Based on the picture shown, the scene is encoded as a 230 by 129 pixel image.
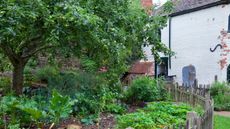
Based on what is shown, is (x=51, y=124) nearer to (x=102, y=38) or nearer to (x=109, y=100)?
(x=102, y=38)

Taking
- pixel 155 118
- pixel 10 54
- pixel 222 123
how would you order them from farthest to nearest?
pixel 222 123 < pixel 10 54 < pixel 155 118

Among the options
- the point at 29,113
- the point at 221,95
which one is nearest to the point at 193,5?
the point at 221,95

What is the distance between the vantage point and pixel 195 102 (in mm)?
9500

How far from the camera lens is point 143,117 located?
6.23 meters

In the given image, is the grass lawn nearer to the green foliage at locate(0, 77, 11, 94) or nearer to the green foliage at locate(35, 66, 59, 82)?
the green foliage at locate(35, 66, 59, 82)

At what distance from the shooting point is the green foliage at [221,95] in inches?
583

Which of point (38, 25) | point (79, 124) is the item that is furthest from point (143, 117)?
point (38, 25)

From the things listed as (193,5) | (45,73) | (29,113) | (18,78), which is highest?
(193,5)

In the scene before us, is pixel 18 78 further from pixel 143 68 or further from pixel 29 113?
pixel 143 68

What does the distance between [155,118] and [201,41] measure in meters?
14.4

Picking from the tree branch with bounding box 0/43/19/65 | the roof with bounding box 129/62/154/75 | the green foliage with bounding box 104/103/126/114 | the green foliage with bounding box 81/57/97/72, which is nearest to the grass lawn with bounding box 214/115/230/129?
the green foliage with bounding box 104/103/126/114

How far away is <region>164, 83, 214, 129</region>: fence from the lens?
5199mm

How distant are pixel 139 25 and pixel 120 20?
101cm

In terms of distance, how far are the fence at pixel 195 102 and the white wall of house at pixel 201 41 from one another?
7.36m
